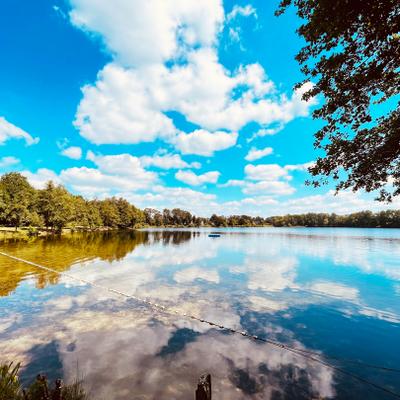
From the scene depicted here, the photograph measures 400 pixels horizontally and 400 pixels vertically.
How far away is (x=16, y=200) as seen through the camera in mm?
68312

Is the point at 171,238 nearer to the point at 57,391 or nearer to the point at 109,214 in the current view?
the point at 57,391

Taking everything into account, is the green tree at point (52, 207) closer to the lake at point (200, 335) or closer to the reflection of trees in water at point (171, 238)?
the reflection of trees in water at point (171, 238)

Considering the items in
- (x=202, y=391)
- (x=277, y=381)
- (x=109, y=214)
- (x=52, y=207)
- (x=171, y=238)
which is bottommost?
(x=277, y=381)

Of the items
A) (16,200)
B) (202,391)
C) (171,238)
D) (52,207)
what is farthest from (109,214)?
(202,391)

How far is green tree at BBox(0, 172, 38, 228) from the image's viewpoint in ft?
215

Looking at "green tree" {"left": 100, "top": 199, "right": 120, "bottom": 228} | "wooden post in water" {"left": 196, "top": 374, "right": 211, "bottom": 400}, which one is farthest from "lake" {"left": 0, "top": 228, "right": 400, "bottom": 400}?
"green tree" {"left": 100, "top": 199, "right": 120, "bottom": 228}

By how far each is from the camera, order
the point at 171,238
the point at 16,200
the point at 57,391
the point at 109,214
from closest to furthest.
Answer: the point at 57,391 → the point at 16,200 → the point at 171,238 → the point at 109,214

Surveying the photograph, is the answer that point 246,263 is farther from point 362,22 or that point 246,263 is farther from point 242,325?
point 362,22

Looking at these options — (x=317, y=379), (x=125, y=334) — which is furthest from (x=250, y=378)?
(x=125, y=334)

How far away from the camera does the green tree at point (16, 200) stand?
215 ft

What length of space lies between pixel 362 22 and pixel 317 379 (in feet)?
41.6

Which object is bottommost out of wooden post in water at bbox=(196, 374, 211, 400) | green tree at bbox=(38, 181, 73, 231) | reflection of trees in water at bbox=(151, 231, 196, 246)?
reflection of trees in water at bbox=(151, 231, 196, 246)

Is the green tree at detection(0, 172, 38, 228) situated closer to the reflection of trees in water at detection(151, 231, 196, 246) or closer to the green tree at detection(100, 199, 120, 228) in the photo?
the reflection of trees in water at detection(151, 231, 196, 246)

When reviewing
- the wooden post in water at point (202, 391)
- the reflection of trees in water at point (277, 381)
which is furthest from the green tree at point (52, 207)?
the wooden post in water at point (202, 391)
